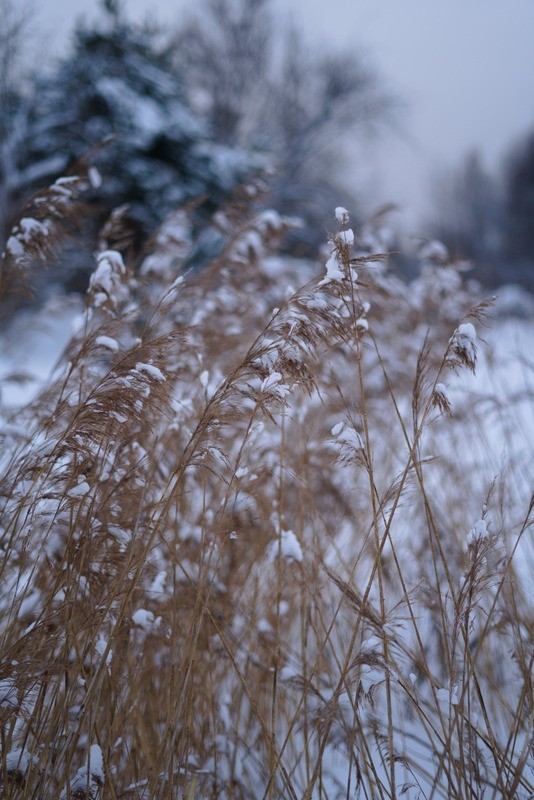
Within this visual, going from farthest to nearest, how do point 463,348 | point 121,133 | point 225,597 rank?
point 121,133, point 225,597, point 463,348

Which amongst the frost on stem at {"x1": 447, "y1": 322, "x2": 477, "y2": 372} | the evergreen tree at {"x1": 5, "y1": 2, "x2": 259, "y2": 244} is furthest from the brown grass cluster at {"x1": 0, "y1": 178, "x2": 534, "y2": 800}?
the evergreen tree at {"x1": 5, "y1": 2, "x2": 259, "y2": 244}

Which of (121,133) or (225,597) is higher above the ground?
(121,133)

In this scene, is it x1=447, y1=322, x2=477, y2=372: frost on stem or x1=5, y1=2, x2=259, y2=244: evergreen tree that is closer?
x1=447, y1=322, x2=477, y2=372: frost on stem

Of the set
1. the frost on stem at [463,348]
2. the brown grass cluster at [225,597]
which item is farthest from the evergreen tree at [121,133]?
the frost on stem at [463,348]

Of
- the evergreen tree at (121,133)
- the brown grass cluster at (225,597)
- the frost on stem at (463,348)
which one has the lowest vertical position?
the brown grass cluster at (225,597)

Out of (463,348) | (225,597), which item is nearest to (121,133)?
(225,597)

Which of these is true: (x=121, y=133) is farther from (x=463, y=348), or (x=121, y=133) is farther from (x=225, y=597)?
(x=463, y=348)

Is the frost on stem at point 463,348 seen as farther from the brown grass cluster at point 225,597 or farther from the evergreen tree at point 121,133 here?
the evergreen tree at point 121,133

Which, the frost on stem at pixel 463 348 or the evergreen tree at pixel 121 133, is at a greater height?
the evergreen tree at pixel 121 133

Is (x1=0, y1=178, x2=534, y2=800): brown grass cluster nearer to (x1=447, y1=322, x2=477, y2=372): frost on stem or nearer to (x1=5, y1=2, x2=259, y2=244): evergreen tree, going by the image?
(x1=447, y1=322, x2=477, y2=372): frost on stem

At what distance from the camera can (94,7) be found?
343 inches

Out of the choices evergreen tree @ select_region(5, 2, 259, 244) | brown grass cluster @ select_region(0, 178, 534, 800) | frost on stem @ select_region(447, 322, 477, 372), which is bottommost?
brown grass cluster @ select_region(0, 178, 534, 800)

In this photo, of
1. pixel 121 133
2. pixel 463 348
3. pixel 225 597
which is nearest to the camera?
pixel 463 348

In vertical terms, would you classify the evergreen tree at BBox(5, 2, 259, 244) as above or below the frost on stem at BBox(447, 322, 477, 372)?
above
